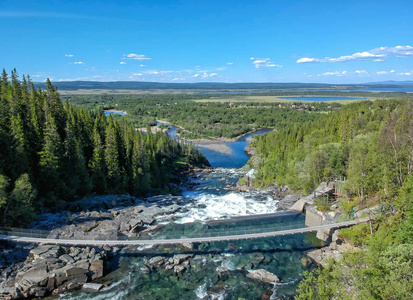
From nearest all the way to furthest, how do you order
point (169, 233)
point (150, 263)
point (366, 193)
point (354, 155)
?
point (150, 263) < point (169, 233) < point (366, 193) < point (354, 155)

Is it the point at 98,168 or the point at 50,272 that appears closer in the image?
the point at 50,272

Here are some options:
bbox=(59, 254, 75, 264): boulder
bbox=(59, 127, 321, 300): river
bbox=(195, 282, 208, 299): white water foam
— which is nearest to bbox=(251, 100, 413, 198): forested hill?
bbox=(59, 127, 321, 300): river

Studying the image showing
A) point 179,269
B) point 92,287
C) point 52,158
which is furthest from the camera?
point 52,158

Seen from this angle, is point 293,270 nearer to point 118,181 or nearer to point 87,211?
point 87,211

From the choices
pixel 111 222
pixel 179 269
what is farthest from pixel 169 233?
pixel 179 269

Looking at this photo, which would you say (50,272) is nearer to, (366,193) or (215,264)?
(215,264)

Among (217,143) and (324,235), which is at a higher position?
(324,235)

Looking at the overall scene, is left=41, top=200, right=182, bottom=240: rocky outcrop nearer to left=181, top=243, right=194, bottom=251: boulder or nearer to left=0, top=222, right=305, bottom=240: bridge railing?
left=0, top=222, right=305, bottom=240: bridge railing
